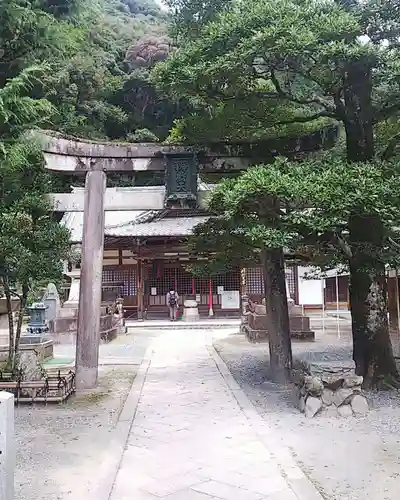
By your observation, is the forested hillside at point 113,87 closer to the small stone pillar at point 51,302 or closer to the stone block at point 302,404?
the small stone pillar at point 51,302

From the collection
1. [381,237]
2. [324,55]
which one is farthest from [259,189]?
[381,237]

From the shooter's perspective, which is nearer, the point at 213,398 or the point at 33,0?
the point at 33,0

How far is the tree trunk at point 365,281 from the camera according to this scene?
24.0 feet

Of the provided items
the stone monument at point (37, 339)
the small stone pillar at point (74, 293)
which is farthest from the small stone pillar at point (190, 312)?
the stone monument at point (37, 339)

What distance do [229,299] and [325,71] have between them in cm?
1839

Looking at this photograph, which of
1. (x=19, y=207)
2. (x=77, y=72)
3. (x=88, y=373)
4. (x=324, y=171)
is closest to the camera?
(x=324, y=171)

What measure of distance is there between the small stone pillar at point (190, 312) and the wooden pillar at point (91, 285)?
47.6ft

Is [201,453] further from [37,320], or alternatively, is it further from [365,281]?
[37,320]

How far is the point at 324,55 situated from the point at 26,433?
557 centimetres

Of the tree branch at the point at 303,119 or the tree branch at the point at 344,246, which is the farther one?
the tree branch at the point at 303,119

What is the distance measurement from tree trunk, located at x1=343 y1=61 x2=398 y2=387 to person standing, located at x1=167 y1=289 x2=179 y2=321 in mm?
16062

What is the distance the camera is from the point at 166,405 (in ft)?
23.2

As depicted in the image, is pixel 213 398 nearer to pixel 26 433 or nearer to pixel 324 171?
pixel 26 433

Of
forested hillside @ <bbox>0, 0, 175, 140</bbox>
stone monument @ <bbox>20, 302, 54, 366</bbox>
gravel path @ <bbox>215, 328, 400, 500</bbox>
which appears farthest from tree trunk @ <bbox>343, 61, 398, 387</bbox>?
forested hillside @ <bbox>0, 0, 175, 140</bbox>
